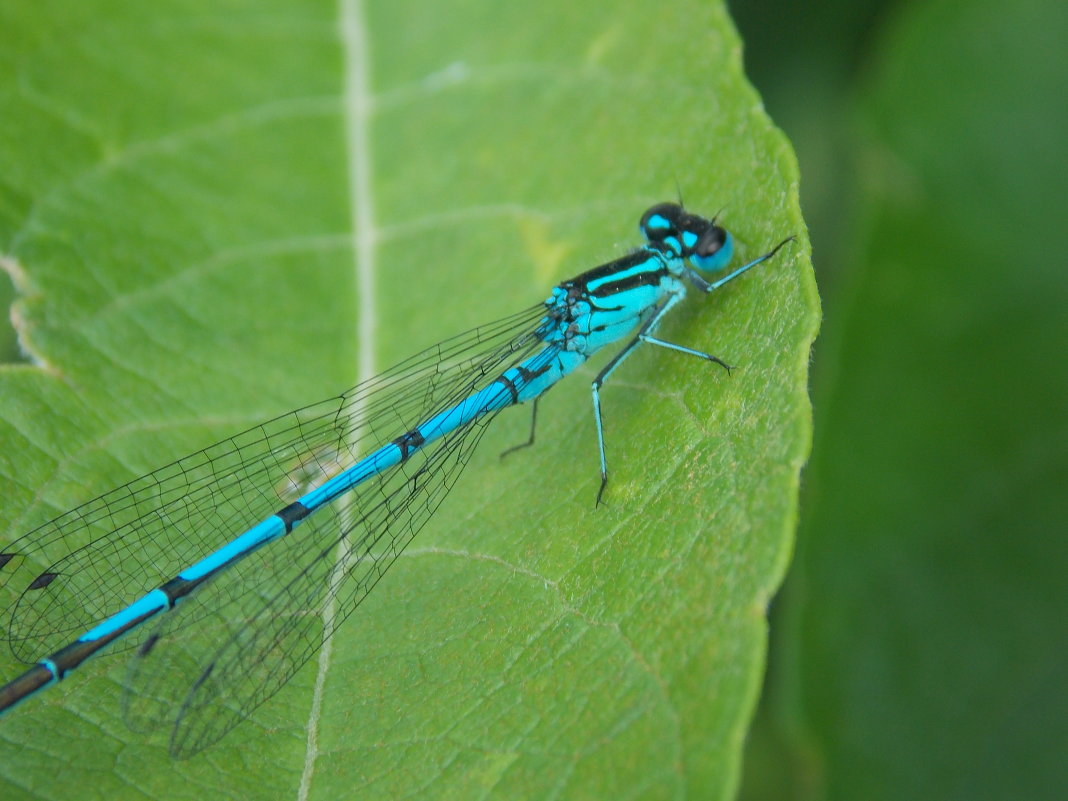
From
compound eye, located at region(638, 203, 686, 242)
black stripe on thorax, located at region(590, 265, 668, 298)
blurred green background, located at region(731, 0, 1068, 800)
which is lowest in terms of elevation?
blurred green background, located at region(731, 0, 1068, 800)

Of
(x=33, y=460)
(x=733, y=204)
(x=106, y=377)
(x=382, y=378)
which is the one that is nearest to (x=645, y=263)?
(x=733, y=204)

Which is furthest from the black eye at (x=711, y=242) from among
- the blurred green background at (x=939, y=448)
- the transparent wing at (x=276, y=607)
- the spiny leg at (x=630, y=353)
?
the transparent wing at (x=276, y=607)

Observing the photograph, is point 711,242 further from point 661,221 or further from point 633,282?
point 633,282

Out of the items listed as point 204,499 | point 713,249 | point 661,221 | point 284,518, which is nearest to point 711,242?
point 713,249

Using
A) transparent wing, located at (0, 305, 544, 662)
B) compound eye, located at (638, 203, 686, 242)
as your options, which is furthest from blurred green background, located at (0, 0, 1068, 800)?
transparent wing, located at (0, 305, 544, 662)

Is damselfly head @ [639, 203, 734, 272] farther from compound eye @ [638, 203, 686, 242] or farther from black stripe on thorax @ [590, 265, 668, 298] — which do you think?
black stripe on thorax @ [590, 265, 668, 298]

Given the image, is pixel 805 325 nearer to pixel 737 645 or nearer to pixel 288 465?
pixel 737 645
